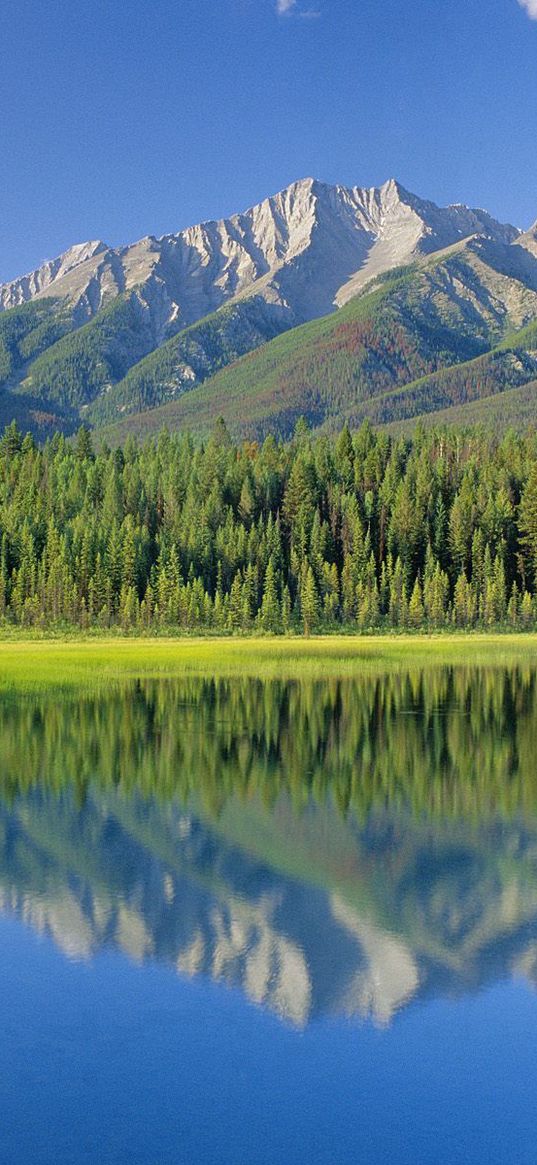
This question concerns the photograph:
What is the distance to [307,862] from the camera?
1157 inches

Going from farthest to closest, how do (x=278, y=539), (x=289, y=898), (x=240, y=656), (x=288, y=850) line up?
(x=278, y=539), (x=240, y=656), (x=288, y=850), (x=289, y=898)

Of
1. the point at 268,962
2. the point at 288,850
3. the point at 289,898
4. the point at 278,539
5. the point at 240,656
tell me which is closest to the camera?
the point at 268,962

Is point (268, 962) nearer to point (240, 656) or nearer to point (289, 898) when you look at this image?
point (289, 898)

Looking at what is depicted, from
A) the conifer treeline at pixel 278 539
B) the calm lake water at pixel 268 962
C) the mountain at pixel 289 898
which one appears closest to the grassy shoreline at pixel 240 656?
the conifer treeline at pixel 278 539

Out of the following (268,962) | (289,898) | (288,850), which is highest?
(288,850)

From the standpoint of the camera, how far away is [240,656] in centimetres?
10750

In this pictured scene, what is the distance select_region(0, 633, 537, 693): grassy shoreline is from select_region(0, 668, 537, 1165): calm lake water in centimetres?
4270

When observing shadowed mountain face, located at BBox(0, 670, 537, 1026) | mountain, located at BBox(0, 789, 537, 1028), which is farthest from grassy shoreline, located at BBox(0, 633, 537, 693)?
mountain, located at BBox(0, 789, 537, 1028)

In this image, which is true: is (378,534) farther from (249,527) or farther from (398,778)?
(398,778)

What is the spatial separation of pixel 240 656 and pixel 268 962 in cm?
8576

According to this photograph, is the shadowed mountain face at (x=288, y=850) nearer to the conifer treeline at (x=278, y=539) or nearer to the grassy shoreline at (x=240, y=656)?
the grassy shoreline at (x=240, y=656)

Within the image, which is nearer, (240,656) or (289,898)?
(289,898)

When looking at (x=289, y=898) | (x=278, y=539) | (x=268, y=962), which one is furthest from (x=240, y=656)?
(x=268, y=962)

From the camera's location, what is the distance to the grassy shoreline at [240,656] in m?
88.8
